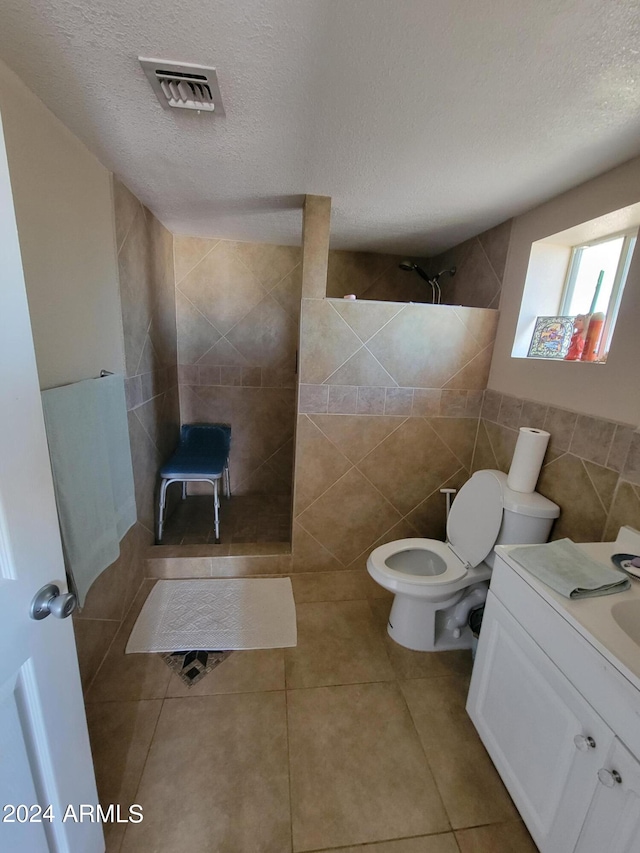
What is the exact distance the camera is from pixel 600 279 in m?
1.51

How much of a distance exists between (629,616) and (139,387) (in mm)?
2228

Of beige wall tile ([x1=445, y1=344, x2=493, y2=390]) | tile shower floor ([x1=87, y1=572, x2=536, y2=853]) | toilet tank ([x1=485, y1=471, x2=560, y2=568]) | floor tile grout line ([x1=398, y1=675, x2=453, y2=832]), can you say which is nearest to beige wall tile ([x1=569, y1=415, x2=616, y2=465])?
toilet tank ([x1=485, y1=471, x2=560, y2=568])

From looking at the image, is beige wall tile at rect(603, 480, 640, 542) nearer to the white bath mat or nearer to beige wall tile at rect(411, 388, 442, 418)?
beige wall tile at rect(411, 388, 442, 418)

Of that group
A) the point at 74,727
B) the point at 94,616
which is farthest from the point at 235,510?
the point at 74,727

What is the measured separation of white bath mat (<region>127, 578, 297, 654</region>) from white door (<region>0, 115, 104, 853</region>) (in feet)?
2.83

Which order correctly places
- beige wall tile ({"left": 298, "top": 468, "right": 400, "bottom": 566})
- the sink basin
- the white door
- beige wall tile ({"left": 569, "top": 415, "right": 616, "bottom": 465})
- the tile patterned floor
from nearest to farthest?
the white door
the sink basin
beige wall tile ({"left": 569, "top": 415, "right": 616, "bottom": 465})
beige wall tile ({"left": 298, "top": 468, "right": 400, "bottom": 566})
the tile patterned floor

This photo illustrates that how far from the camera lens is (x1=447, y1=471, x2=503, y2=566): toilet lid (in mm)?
1519

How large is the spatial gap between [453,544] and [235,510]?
163 centimetres

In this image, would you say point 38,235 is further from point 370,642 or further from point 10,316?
point 370,642

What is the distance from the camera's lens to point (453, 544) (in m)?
1.72

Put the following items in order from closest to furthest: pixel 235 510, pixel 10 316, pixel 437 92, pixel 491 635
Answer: pixel 10 316, pixel 437 92, pixel 491 635, pixel 235 510

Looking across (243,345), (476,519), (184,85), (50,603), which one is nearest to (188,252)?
(243,345)

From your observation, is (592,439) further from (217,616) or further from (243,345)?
(243,345)

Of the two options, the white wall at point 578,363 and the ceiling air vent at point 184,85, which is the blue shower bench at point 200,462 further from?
the white wall at point 578,363
